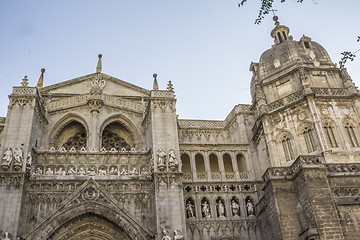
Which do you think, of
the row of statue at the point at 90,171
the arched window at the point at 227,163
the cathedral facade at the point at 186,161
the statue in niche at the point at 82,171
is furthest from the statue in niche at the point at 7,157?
the arched window at the point at 227,163

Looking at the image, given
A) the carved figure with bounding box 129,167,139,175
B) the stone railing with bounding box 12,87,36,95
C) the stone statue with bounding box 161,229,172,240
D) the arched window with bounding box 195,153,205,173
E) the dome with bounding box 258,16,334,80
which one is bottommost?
the stone statue with bounding box 161,229,172,240

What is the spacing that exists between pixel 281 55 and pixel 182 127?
939 cm

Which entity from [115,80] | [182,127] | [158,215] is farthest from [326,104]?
[115,80]

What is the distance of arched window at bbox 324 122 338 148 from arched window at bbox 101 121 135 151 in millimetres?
12676

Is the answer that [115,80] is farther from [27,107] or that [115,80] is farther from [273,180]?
[273,180]

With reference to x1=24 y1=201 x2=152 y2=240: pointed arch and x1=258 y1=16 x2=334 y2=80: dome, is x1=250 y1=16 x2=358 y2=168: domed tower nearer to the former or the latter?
x1=258 y1=16 x2=334 y2=80: dome

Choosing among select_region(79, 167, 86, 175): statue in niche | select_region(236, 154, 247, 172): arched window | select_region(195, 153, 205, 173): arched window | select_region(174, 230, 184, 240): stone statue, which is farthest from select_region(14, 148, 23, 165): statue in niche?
select_region(236, 154, 247, 172): arched window

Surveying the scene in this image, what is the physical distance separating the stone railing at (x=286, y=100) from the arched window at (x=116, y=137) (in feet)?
32.3

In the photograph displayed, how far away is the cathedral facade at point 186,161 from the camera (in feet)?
66.7

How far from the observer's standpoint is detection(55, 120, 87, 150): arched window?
26.9 m

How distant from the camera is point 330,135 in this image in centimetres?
2416

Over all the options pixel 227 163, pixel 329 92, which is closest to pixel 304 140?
pixel 329 92

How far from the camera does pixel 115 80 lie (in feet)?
101

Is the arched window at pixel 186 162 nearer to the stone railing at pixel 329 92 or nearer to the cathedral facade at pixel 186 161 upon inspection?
the cathedral facade at pixel 186 161
